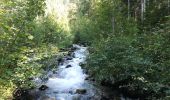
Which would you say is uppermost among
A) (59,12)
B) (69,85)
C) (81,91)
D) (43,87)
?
(59,12)

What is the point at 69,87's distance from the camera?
1736 cm

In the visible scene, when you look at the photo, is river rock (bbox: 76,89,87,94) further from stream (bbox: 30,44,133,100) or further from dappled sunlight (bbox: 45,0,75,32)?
dappled sunlight (bbox: 45,0,75,32)

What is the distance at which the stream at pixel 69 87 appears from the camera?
49.8 ft

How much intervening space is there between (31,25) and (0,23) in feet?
5.16

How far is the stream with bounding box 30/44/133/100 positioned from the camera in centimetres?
1518

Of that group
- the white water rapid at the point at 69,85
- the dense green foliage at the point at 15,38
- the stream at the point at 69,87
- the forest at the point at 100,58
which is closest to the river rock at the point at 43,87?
the stream at the point at 69,87

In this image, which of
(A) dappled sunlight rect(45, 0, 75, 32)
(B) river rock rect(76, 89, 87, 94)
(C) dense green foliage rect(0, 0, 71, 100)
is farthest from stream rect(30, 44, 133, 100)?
(A) dappled sunlight rect(45, 0, 75, 32)

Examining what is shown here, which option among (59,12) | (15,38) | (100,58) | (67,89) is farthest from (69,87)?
(59,12)

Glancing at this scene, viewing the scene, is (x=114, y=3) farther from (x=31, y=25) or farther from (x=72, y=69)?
(x=31, y=25)

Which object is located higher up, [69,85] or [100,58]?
[100,58]

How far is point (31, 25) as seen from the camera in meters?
10.6

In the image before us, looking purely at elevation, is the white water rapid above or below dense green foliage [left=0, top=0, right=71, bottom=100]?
below

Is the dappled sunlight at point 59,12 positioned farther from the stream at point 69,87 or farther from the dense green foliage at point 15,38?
the stream at point 69,87

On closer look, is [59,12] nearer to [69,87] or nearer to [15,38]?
Result: [69,87]
